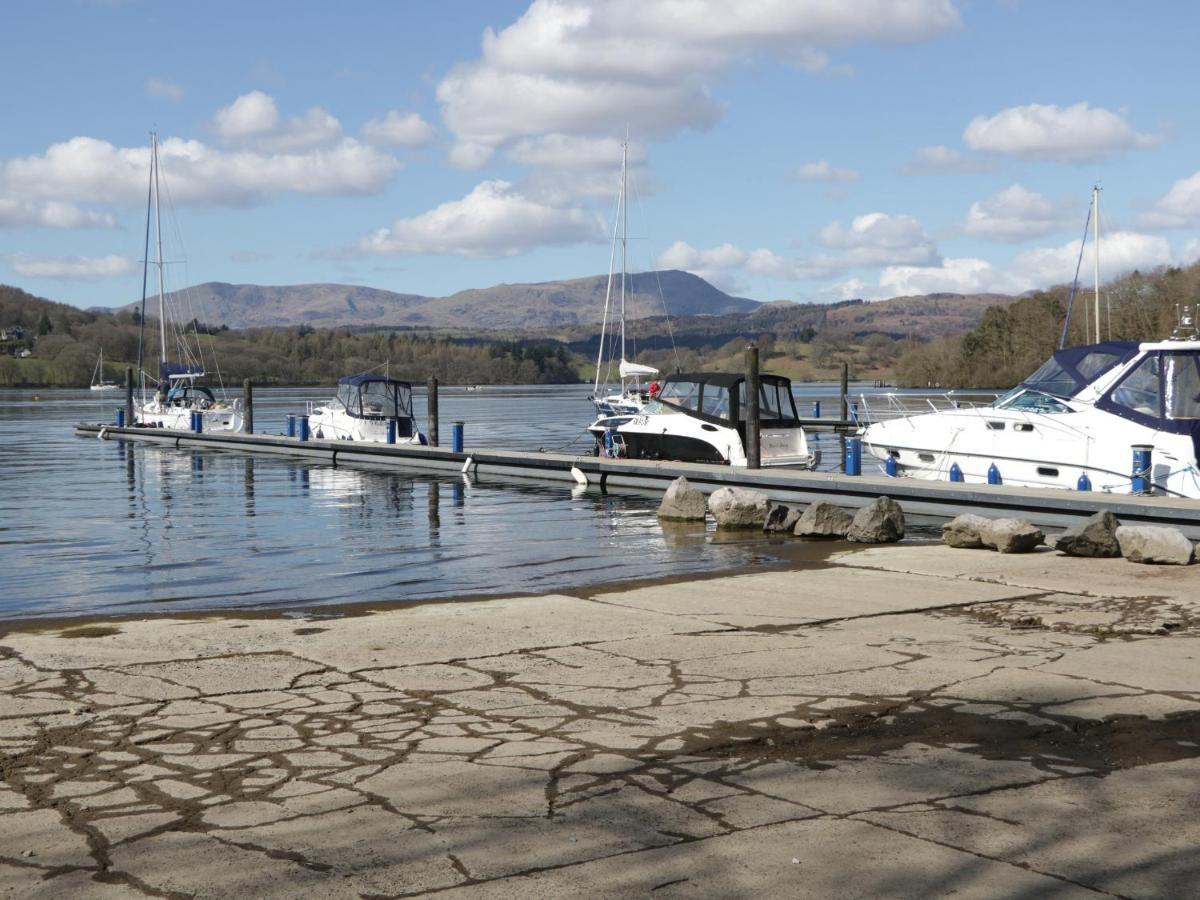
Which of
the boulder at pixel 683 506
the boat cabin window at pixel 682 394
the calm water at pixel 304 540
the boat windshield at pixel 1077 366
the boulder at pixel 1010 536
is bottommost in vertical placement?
the calm water at pixel 304 540

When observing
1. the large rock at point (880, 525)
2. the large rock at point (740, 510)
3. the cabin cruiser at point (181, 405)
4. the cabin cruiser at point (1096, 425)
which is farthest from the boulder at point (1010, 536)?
the cabin cruiser at point (181, 405)

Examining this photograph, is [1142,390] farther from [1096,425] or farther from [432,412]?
[432,412]

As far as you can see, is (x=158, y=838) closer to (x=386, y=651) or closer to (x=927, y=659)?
(x=386, y=651)

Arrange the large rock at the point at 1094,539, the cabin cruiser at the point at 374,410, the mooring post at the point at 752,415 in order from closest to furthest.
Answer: the large rock at the point at 1094,539, the mooring post at the point at 752,415, the cabin cruiser at the point at 374,410

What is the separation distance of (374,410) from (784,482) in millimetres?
23001

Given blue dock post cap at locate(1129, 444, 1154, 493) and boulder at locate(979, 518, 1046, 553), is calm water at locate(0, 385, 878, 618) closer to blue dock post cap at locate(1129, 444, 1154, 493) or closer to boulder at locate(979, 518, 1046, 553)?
boulder at locate(979, 518, 1046, 553)

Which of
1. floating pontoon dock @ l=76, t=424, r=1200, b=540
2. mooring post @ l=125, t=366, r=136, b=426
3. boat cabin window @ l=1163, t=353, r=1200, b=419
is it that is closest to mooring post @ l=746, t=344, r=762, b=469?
floating pontoon dock @ l=76, t=424, r=1200, b=540

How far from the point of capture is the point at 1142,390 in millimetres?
21297

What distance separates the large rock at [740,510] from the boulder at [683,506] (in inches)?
59.8

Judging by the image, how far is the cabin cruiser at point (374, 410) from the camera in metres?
43.6

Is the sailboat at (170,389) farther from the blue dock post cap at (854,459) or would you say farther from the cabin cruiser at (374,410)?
the blue dock post cap at (854,459)

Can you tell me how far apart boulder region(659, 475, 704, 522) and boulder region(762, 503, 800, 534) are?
7.58ft

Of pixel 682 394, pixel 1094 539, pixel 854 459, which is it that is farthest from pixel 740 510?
pixel 682 394

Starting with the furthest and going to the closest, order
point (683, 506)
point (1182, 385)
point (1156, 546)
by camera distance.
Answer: point (683, 506) → point (1182, 385) → point (1156, 546)
